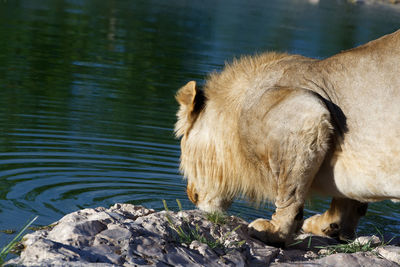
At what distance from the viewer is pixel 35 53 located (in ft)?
51.4

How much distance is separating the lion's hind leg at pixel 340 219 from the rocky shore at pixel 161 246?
508 mm

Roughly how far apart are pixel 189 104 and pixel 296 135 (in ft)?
3.69

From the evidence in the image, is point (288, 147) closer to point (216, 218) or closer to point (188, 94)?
point (216, 218)

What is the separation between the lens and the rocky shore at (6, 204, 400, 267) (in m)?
4.23

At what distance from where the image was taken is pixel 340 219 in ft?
19.9

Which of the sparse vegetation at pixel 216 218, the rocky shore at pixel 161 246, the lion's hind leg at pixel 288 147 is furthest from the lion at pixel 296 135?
the rocky shore at pixel 161 246

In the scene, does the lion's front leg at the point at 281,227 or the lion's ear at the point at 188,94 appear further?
the lion's ear at the point at 188,94

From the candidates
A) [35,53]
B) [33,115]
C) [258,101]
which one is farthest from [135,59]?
[258,101]

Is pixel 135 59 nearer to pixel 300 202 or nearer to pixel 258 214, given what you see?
pixel 258 214

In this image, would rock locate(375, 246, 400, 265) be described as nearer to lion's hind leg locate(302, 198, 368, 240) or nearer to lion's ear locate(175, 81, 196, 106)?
lion's hind leg locate(302, 198, 368, 240)

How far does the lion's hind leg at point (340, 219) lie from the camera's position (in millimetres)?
6051

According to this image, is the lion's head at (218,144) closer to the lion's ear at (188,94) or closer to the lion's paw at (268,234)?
the lion's ear at (188,94)

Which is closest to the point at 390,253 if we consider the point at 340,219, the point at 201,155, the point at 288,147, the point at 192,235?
the point at 340,219

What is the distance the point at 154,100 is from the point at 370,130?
7.27 metres
